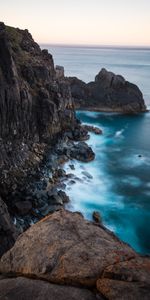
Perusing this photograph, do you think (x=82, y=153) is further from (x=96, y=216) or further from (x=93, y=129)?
(x=96, y=216)

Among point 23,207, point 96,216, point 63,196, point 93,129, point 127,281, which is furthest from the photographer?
point 93,129

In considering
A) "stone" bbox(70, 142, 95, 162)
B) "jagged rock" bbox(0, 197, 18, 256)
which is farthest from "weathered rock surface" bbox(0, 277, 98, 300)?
"stone" bbox(70, 142, 95, 162)

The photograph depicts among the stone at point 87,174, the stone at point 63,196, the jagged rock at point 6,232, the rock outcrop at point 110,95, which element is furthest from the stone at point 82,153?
the rock outcrop at point 110,95

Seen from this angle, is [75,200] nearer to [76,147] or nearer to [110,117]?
[76,147]

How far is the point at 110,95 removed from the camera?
130625mm

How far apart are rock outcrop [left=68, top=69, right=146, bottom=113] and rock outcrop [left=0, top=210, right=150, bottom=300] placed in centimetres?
11399

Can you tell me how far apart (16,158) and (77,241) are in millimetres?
50733

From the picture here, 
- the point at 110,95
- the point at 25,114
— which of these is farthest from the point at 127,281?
the point at 110,95

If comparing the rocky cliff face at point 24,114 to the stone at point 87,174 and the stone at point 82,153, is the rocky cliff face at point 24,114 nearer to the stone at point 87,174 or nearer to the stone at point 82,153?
the stone at point 82,153

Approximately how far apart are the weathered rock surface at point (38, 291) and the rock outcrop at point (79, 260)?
8.9 inches

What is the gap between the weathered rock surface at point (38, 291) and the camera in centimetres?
1410

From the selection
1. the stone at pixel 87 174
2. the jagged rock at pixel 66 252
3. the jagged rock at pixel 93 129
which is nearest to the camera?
the jagged rock at pixel 66 252

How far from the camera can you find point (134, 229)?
175 ft

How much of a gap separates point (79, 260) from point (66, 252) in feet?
2.49
